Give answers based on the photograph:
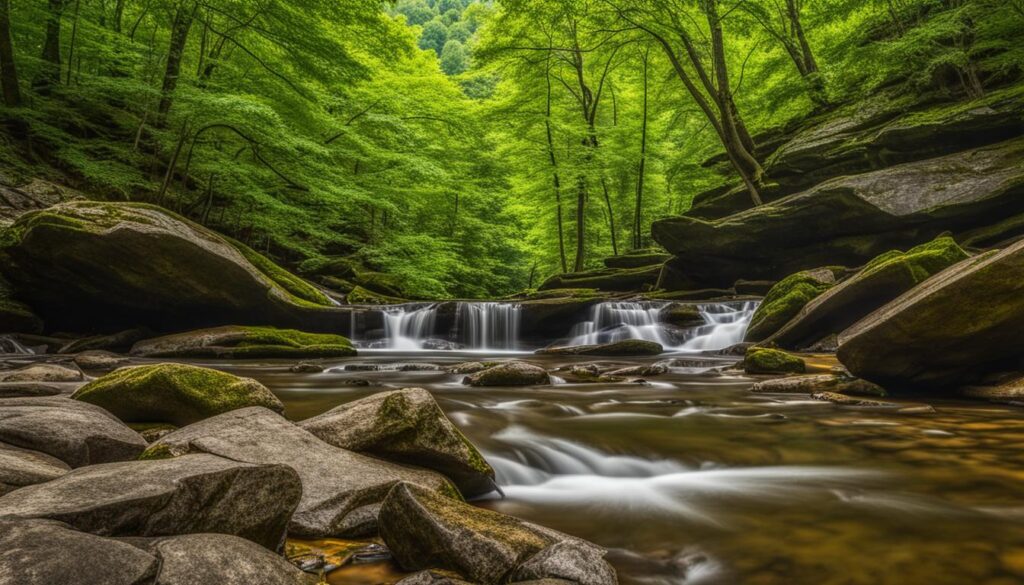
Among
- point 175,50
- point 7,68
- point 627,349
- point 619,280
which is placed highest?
point 175,50

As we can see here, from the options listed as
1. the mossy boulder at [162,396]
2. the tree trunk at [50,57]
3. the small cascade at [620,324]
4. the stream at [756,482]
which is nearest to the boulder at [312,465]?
the stream at [756,482]

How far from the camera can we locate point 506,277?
31.8 metres

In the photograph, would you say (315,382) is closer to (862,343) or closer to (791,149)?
(862,343)

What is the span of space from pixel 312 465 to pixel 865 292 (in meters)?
8.18

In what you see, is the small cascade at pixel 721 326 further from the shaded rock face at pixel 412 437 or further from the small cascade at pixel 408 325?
the shaded rock face at pixel 412 437

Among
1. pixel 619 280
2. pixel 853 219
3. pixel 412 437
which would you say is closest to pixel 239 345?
pixel 412 437

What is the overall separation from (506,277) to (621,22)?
17.6 m

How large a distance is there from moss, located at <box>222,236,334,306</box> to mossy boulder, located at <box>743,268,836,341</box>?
9943mm

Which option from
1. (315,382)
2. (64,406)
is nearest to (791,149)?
(315,382)

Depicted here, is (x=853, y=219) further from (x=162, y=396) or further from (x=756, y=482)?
(x=162, y=396)

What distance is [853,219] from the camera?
508 inches

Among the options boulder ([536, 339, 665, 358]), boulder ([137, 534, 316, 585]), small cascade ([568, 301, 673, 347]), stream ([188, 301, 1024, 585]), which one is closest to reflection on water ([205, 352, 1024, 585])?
stream ([188, 301, 1024, 585])

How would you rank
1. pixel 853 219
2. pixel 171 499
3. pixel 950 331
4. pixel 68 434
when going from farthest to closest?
pixel 853 219, pixel 950 331, pixel 68 434, pixel 171 499

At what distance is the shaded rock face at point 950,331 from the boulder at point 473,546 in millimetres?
4665
